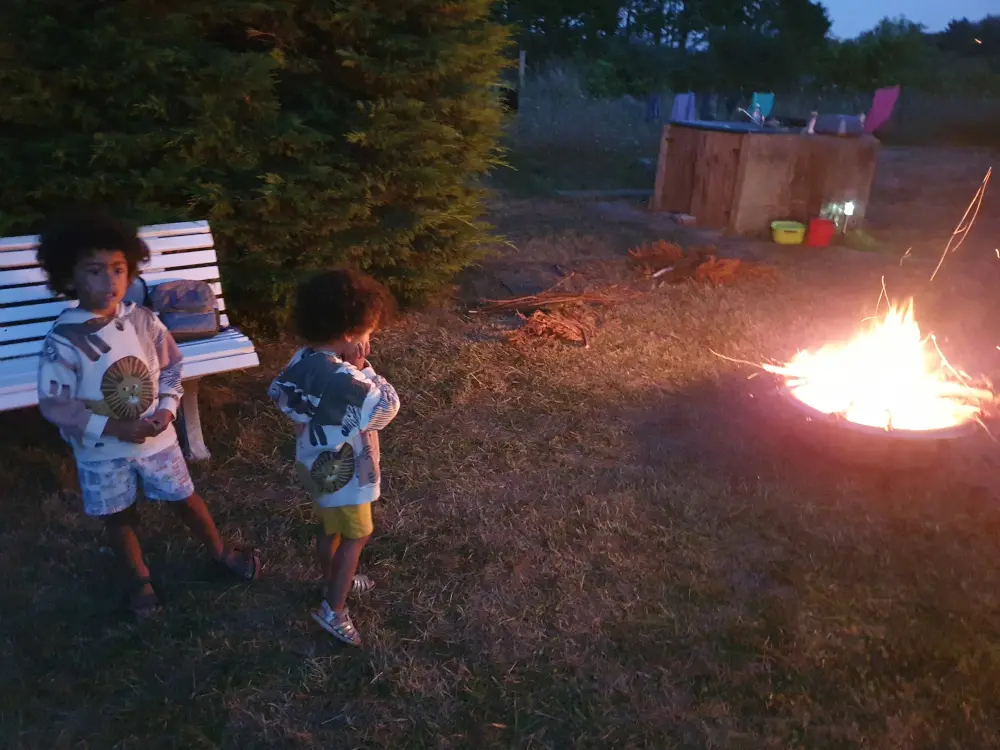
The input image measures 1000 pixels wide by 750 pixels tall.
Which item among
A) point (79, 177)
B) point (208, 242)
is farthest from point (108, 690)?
point (79, 177)

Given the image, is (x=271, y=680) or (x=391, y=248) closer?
(x=271, y=680)

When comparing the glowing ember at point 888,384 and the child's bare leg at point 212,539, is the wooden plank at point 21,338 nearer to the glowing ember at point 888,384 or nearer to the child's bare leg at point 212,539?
the child's bare leg at point 212,539

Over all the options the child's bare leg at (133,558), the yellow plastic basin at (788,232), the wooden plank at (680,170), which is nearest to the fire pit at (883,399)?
the child's bare leg at (133,558)

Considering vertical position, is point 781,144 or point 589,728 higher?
point 781,144

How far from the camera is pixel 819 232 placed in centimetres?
962

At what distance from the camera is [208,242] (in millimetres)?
4844

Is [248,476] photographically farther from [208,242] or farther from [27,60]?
[27,60]

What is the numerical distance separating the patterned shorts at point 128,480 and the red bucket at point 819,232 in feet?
27.8

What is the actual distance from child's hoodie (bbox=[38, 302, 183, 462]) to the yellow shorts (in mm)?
736

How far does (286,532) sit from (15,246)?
2088 mm

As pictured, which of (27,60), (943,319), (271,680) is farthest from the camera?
(943,319)

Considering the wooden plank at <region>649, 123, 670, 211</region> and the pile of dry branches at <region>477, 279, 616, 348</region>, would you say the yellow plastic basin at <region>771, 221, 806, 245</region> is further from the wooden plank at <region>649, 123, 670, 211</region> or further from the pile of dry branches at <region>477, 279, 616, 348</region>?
the pile of dry branches at <region>477, 279, 616, 348</region>

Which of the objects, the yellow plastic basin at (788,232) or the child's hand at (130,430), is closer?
the child's hand at (130,430)

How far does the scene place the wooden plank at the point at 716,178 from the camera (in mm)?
10023
